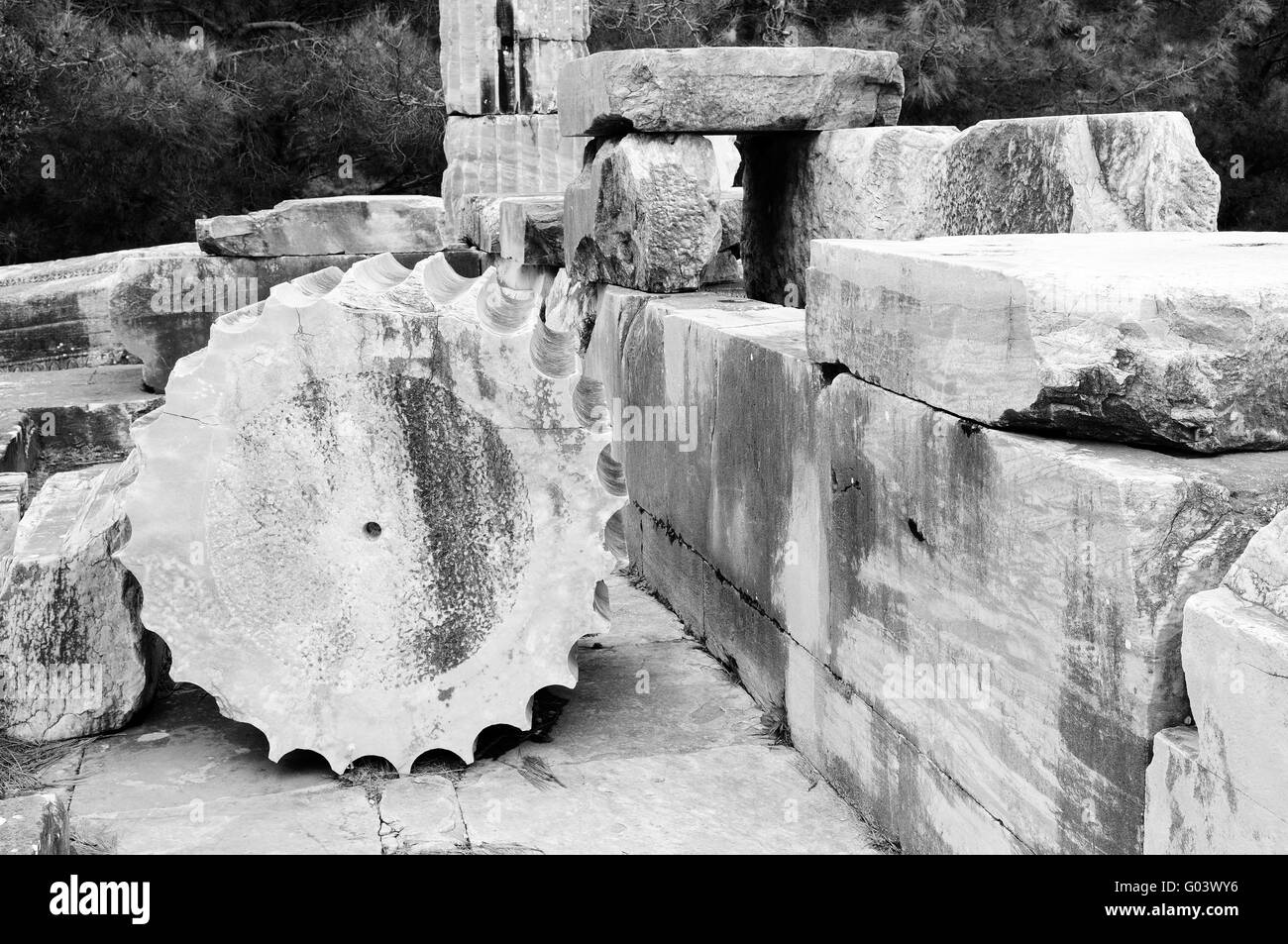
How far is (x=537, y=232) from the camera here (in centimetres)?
585

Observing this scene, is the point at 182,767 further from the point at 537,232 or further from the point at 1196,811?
the point at 537,232

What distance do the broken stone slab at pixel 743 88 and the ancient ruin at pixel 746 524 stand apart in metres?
0.01

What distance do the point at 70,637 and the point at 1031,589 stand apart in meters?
2.34

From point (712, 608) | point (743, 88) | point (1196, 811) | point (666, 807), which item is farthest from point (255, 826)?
point (743, 88)

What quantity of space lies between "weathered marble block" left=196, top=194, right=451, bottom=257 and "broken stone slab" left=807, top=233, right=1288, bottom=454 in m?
6.28

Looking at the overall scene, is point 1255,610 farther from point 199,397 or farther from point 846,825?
point 199,397

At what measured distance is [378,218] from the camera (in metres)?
8.42

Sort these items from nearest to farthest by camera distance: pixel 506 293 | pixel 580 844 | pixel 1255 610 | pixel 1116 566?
pixel 1255 610 < pixel 1116 566 < pixel 580 844 < pixel 506 293

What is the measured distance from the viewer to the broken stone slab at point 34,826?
2.29m

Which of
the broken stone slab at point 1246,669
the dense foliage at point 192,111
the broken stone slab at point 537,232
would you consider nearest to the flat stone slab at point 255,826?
the broken stone slab at point 1246,669

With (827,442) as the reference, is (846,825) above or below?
below

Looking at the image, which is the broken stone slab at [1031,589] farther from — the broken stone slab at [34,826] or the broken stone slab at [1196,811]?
the broken stone slab at [34,826]

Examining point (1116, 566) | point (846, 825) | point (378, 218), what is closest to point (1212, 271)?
point (1116, 566)

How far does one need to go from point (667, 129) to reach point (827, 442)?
1769 mm
